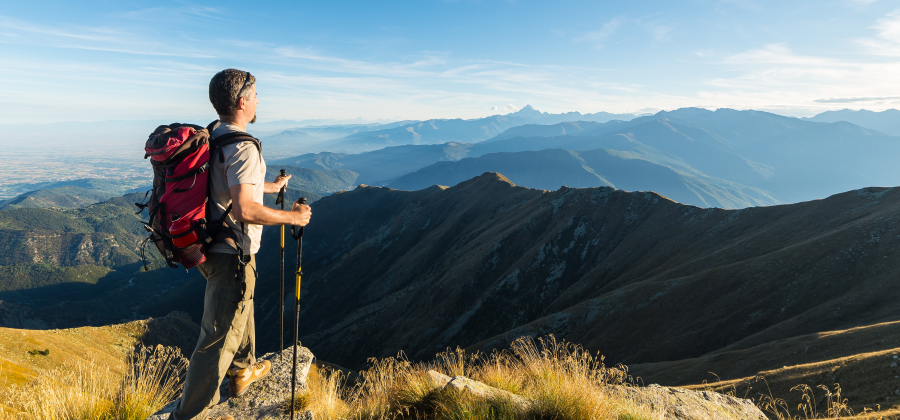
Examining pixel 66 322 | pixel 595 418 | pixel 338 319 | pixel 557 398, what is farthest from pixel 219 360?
pixel 66 322

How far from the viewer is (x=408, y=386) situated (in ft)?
19.9

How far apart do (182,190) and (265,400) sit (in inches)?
141

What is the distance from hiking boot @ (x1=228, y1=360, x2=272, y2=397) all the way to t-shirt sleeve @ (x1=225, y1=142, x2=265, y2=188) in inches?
123

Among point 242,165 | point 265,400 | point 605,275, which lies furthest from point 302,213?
point 605,275

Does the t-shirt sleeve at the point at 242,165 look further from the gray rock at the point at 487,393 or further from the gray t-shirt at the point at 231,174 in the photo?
the gray rock at the point at 487,393

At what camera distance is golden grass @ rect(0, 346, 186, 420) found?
473cm

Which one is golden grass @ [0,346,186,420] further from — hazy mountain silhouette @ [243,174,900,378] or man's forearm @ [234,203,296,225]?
hazy mountain silhouette @ [243,174,900,378]

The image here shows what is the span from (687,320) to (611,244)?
3495 centimetres

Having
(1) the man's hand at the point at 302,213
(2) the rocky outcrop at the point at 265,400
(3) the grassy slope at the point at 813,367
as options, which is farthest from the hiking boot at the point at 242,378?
(3) the grassy slope at the point at 813,367

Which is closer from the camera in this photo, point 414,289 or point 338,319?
point 414,289

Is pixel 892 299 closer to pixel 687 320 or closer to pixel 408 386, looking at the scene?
pixel 687 320

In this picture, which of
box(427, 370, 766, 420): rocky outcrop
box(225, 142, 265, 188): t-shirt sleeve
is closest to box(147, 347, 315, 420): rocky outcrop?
box(427, 370, 766, 420): rocky outcrop

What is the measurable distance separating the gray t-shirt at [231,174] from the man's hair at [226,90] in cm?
25

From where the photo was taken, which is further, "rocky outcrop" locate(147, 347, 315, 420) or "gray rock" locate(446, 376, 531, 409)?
"rocky outcrop" locate(147, 347, 315, 420)
